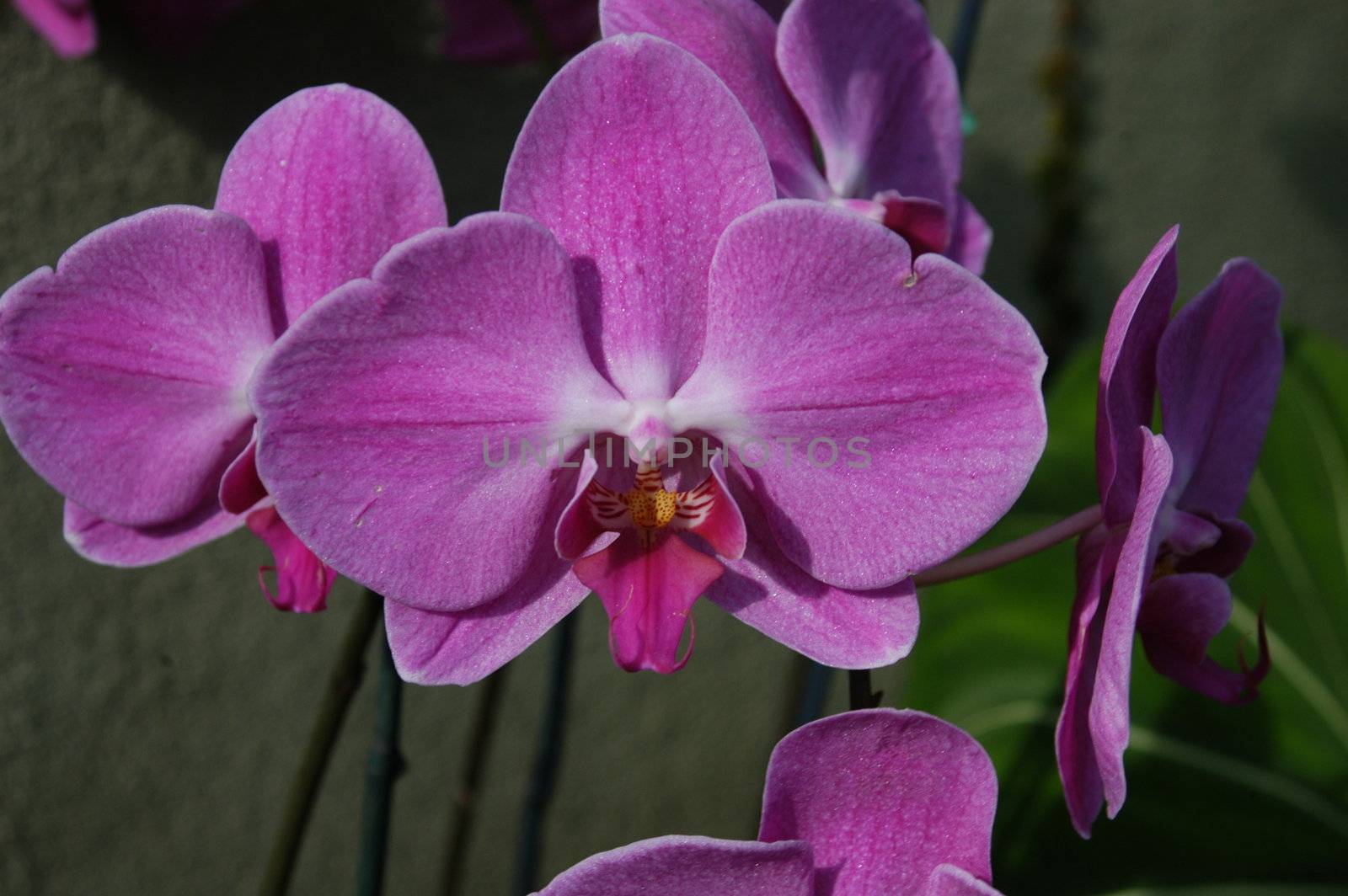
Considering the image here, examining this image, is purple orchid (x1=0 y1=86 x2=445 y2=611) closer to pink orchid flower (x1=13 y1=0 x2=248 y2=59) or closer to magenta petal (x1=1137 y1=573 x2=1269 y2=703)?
magenta petal (x1=1137 y1=573 x2=1269 y2=703)

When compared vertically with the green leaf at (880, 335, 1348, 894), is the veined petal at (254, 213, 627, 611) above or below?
above

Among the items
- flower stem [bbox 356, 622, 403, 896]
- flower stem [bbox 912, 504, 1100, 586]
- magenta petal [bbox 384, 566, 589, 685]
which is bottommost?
flower stem [bbox 356, 622, 403, 896]

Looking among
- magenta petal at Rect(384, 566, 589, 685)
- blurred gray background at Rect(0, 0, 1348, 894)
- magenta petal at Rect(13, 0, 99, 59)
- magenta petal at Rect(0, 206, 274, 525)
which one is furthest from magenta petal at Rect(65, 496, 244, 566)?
blurred gray background at Rect(0, 0, 1348, 894)

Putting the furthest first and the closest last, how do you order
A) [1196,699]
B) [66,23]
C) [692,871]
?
[1196,699] < [66,23] < [692,871]

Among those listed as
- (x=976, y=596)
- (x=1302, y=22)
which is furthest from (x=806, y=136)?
(x=1302, y=22)

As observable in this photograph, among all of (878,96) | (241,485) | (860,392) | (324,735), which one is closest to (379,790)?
(324,735)

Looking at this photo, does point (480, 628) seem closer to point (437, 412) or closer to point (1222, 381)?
point (437, 412)

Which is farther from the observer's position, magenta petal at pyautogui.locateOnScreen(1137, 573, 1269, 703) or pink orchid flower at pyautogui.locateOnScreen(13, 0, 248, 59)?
pink orchid flower at pyautogui.locateOnScreen(13, 0, 248, 59)
